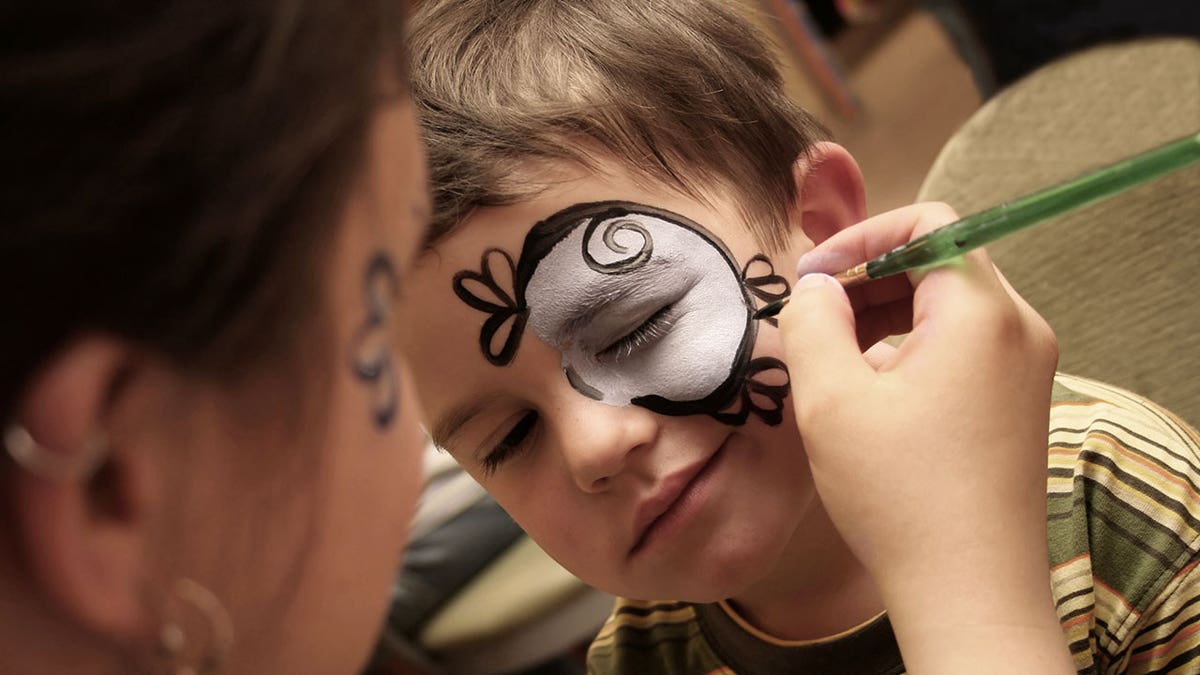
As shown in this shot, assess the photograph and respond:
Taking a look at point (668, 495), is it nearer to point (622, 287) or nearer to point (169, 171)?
point (622, 287)

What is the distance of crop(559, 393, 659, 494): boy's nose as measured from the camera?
775 millimetres

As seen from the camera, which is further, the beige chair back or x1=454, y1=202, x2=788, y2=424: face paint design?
the beige chair back

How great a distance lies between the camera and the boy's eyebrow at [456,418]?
823 millimetres

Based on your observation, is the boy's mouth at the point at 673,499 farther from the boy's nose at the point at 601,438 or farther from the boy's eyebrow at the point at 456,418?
the boy's eyebrow at the point at 456,418

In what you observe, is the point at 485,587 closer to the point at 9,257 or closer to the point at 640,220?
the point at 640,220

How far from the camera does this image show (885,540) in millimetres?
638

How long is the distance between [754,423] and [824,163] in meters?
0.23

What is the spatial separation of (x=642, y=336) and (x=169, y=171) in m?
0.44

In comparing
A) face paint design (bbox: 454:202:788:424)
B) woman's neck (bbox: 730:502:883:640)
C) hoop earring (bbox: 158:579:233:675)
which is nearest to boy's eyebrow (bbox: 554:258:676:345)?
face paint design (bbox: 454:202:788:424)

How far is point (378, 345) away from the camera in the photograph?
1.77 feet

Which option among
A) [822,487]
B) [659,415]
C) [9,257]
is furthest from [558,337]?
[9,257]

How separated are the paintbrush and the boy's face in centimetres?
12

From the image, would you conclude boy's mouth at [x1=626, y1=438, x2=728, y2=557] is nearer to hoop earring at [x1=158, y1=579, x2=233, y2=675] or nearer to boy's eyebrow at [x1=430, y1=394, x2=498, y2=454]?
boy's eyebrow at [x1=430, y1=394, x2=498, y2=454]

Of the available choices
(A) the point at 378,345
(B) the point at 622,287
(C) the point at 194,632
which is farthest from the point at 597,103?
(C) the point at 194,632
